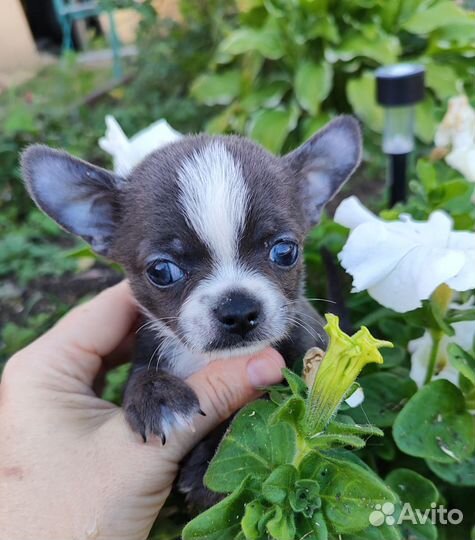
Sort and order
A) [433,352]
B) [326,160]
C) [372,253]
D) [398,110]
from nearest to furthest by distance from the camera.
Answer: [372,253] < [433,352] < [326,160] < [398,110]

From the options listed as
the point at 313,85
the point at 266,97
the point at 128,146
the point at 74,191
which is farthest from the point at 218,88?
the point at 74,191

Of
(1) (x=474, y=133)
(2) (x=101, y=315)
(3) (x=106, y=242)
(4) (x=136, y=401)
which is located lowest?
(2) (x=101, y=315)

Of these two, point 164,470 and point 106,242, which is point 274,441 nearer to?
point 164,470

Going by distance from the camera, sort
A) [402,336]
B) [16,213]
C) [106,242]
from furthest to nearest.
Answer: [16,213]
[106,242]
[402,336]

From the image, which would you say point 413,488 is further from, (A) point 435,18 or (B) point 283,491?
(A) point 435,18

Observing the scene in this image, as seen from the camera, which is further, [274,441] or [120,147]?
[120,147]

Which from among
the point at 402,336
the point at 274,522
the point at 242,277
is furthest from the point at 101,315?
the point at 274,522

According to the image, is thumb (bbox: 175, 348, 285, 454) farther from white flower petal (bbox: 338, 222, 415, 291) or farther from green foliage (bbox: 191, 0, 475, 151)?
green foliage (bbox: 191, 0, 475, 151)
